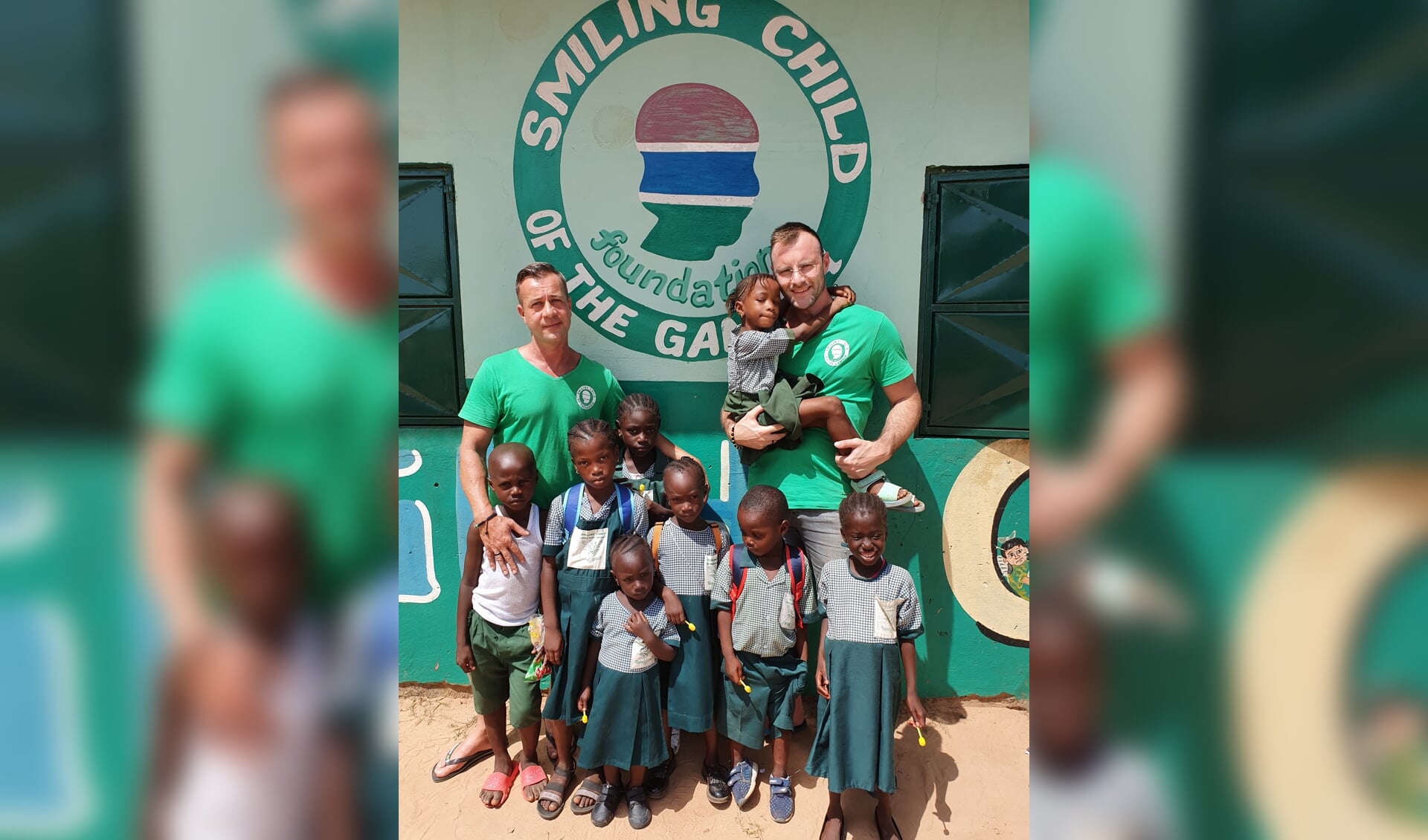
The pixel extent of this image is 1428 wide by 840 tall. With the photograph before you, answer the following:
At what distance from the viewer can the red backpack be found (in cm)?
269

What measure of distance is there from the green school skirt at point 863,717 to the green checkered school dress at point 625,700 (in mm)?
678

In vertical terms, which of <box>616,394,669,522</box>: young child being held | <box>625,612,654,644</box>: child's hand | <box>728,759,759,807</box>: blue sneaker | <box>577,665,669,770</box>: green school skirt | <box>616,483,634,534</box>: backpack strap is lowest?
<box>728,759,759,807</box>: blue sneaker

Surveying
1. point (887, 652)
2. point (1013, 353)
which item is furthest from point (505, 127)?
point (887, 652)

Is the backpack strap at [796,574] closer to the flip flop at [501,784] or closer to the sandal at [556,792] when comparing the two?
the sandal at [556,792]

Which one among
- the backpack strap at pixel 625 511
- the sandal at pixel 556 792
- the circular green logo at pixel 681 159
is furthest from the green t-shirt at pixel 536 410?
the sandal at pixel 556 792

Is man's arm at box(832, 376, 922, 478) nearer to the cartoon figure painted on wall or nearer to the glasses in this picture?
the glasses

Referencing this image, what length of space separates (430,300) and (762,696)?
254 centimetres

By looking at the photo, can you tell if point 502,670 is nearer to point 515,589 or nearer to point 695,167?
point 515,589
